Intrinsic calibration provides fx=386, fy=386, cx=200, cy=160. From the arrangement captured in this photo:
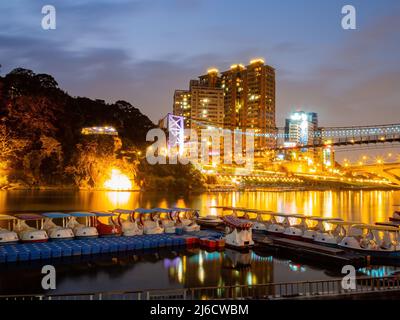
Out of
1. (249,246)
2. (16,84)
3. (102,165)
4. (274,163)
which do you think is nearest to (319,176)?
(274,163)

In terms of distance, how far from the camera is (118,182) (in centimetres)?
7075

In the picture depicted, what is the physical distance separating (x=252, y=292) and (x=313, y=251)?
6585 millimetres

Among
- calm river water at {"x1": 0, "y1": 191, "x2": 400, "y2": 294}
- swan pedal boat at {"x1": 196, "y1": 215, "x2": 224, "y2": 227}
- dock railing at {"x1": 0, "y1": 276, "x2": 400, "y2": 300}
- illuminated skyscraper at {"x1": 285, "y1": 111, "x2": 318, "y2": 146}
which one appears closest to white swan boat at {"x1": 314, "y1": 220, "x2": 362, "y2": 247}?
calm river water at {"x1": 0, "y1": 191, "x2": 400, "y2": 294}

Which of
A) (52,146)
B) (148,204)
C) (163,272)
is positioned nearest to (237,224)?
(163,272)

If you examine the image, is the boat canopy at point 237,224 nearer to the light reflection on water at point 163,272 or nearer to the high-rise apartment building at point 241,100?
the light reflection on water at point 163,272

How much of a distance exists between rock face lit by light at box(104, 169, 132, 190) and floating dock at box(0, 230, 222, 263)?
5081cm

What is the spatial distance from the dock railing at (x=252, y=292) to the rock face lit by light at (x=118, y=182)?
59904 mm

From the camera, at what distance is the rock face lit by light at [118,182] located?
228ft

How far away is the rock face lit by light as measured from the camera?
6962 cm

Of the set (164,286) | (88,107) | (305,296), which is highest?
(88,107)

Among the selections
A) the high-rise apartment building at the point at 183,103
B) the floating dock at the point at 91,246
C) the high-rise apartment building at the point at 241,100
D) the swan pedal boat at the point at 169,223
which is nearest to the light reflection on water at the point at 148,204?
the swan pedal boat at the point at 169,223

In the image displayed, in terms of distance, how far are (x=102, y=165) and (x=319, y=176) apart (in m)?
88.9
